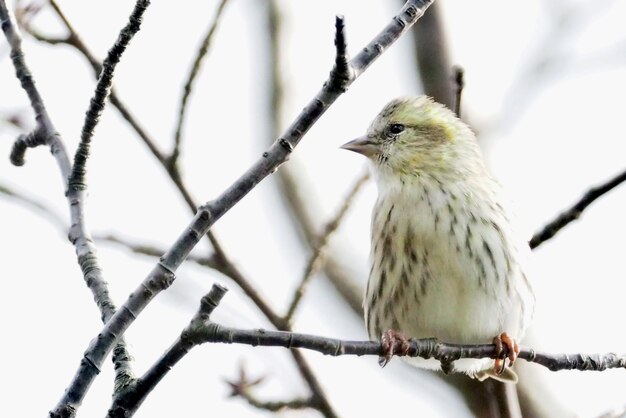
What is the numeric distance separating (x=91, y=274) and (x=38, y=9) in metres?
1.38

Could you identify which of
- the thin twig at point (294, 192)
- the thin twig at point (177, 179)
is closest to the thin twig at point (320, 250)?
the thin twig at point (177, 179)

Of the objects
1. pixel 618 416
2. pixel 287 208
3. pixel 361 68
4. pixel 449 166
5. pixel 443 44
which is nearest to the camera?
pixel 361 68

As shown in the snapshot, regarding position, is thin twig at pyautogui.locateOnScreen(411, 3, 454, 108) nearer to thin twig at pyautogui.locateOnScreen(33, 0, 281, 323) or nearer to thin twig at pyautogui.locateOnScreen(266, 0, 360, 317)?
thin twig at pyautogui.locateOnScreen(266, 0, 360, 317)

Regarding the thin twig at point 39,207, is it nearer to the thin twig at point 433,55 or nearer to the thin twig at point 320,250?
the thin twig at point 320,250

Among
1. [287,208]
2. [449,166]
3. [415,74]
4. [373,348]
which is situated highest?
[415,74]

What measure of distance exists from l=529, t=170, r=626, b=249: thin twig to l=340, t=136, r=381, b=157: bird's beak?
5.70ft

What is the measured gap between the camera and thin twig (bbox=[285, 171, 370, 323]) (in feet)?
13.3

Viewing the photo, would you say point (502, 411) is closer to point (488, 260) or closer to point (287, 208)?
point (488, 260)

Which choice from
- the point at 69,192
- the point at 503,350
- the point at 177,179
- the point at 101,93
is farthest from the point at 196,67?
the point at 503,350

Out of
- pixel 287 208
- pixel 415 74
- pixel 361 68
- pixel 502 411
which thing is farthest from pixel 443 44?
pixel 361 68

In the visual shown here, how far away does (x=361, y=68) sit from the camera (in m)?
2.91

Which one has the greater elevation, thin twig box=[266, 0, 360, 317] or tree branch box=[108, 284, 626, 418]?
thin twig box=[266, 0, 360, 317]

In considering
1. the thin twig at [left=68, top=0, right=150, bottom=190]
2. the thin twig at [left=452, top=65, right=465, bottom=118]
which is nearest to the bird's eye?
the thin twig at [left=452, top=65, right=465, bottom=118]

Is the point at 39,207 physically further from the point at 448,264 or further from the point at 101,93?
the point at 448,264
